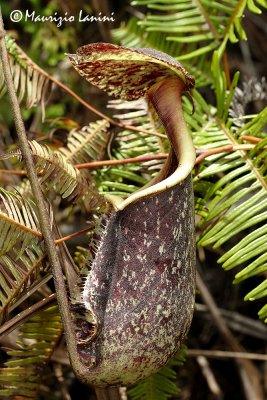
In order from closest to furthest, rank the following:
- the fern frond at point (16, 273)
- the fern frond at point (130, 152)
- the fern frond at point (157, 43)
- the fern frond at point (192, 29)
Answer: the fern frond at point (16, 273) → the fern frond at point (130, 152) → the fern frond at point (192, 29) → the fern frond at point (157, 43)

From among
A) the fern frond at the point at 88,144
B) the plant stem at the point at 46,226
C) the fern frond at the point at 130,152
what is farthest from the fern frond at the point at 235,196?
the plant stem at the point at 46,226

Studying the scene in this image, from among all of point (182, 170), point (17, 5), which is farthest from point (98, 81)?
point (17, 5)

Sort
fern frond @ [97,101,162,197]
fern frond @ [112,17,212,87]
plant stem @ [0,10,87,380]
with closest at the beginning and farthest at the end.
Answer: plant stem @ [0,10,87,380] → fern frond @ [97,101,162,197] → fern frond @ [112,17,212,87]

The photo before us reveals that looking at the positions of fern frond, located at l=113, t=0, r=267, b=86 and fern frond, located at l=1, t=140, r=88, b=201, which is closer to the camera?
fern frond, located at l=1, t=140, r=88, b=201

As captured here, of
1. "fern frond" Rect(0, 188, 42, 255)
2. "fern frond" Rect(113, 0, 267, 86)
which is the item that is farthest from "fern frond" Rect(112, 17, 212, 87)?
"fern frond" Rect(0, 188, 42, 255)

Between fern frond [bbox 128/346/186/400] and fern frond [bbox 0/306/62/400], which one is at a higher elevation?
fern frond [bbox 0/306/62/400]

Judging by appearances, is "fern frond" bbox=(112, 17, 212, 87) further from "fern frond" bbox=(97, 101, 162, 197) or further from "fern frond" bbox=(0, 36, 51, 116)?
"fern frond" bbox=(0, 36, 51, 116)

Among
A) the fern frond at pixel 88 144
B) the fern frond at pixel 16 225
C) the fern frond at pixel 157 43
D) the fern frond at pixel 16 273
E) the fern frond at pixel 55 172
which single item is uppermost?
the fern frond at pixel 157 43

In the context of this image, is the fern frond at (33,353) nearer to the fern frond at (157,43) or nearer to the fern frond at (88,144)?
the fern frond at (88,144)
